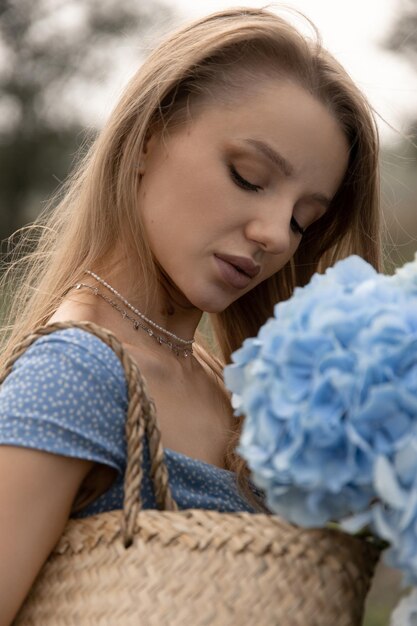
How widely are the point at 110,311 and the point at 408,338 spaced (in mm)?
843

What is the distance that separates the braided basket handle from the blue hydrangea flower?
0.77 feet

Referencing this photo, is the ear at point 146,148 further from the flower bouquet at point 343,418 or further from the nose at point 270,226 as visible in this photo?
the flower bouquet at point 343,418

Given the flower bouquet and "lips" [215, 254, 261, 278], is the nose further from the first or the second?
the flower bouquet

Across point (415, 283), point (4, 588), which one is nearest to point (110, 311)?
point (4, 588)

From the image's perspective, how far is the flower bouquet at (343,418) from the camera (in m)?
1.24

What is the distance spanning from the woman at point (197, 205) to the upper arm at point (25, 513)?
9 centimetres

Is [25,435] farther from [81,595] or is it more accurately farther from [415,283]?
[415,283]

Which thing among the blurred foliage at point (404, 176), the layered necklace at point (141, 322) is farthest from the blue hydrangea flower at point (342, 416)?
the blurred foliage at point (404, 176)

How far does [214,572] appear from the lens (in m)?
1.39

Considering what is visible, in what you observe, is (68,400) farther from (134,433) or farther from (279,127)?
(279,127)

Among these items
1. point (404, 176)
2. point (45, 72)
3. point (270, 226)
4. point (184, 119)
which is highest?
point (184, 119)

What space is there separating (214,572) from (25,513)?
313 millimetres

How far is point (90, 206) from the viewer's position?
2.15 m

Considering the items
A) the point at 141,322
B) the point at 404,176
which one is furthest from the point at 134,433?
the point at 404,176
